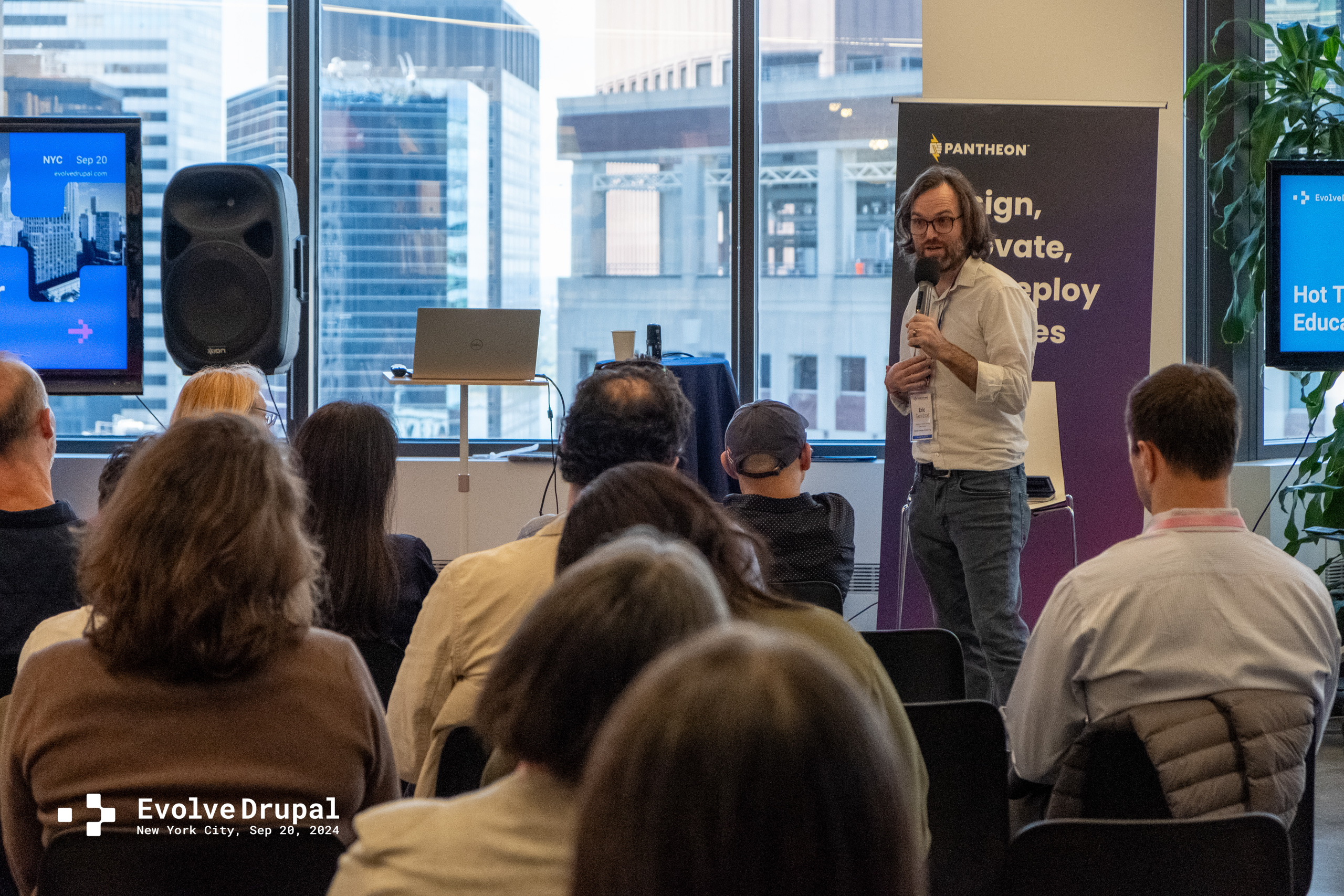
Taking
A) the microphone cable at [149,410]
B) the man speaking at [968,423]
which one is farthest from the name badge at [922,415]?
the microphone cable at [149,410]

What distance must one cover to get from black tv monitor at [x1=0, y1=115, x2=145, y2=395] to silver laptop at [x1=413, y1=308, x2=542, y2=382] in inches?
44.0

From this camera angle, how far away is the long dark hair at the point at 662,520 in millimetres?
1337

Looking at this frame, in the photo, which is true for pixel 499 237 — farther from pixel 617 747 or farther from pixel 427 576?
pixel 617 747

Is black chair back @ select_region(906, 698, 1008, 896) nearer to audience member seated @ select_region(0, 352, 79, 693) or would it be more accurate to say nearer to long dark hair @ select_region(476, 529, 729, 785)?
long dark hair @ select_region(476, 529, 729, 785)

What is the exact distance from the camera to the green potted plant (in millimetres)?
4199

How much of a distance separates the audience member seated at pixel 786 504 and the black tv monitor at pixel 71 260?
274 centimetres

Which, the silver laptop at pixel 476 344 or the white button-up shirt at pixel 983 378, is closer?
the white button-up shirt at pixel 983 378

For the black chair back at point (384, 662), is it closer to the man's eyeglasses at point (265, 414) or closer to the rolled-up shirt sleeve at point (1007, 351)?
the man's eyeglasses at point (265, 414)

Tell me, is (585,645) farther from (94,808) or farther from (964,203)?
(964,203)

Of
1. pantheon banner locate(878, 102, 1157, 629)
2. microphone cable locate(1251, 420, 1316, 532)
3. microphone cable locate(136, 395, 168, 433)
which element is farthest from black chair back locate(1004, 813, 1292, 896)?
microphone cable locate(136, 395, 168, 433)

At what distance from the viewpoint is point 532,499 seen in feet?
16.3

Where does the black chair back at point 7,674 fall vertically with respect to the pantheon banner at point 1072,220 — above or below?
below

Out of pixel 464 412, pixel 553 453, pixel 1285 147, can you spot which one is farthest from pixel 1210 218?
pixel 464 412

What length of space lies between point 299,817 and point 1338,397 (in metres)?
4.88
